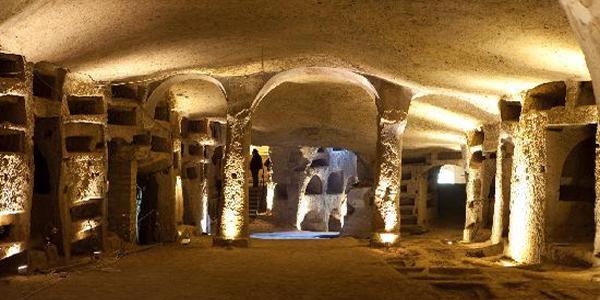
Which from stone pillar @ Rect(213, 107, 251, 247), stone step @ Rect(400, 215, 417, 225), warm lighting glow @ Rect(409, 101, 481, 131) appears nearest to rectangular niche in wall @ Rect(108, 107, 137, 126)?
stone pillar @ Rect(213, 107, 251, 247)

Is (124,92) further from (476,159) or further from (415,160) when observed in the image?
(415,160)

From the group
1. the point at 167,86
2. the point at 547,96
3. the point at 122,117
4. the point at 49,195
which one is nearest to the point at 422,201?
the point at 547,96

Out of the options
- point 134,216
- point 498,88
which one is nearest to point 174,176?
point 134,216

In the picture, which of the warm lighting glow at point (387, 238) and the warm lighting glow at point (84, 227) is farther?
the warm lighting glow at point (387, 238)

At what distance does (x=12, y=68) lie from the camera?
6.14m

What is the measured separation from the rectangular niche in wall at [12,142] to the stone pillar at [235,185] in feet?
12.5

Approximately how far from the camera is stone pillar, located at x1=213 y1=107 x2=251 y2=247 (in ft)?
31.1

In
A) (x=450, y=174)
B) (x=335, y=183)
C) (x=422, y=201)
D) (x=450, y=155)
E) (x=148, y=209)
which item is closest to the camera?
(x=148, y=209)

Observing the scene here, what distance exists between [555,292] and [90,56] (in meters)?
5.84

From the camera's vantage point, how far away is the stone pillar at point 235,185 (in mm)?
9492

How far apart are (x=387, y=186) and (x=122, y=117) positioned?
4.88 meters

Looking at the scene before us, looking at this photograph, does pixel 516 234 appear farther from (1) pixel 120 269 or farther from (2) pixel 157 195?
(2) pixel 157 195

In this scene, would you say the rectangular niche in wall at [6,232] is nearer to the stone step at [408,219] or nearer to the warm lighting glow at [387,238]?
the warm lighting glow at [387,238]

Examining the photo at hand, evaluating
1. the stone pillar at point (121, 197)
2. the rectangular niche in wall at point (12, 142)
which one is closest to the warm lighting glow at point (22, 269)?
the rectangular niche in wall at point (12, 142)
